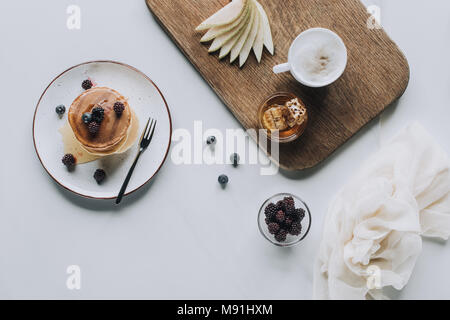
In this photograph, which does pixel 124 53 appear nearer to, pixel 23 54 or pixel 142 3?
pixel 142 3

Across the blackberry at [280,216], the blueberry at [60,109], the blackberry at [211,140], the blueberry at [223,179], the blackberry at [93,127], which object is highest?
the blueberry at [60,109]

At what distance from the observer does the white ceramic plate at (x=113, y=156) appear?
5.61 ft

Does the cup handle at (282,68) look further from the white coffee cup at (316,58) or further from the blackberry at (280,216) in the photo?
the blackberry at (280,216)

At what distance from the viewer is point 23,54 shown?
5.85 feet

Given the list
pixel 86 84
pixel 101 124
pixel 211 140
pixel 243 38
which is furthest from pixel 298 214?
pixel 86 84

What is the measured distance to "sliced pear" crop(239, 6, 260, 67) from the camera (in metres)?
1.67

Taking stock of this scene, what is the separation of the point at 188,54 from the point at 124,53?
26 cm

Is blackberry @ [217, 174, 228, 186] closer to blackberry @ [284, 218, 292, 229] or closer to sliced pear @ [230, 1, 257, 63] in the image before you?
blackberry @ [284, 218, 292, 229]

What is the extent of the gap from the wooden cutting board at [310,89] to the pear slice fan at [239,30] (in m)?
0.03

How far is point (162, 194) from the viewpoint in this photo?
176cm

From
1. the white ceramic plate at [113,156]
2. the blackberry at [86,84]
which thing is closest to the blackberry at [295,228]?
the white ceramic plate at [113,156]

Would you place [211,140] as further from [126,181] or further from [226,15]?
[226,15]

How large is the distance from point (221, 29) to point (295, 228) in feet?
2.51
